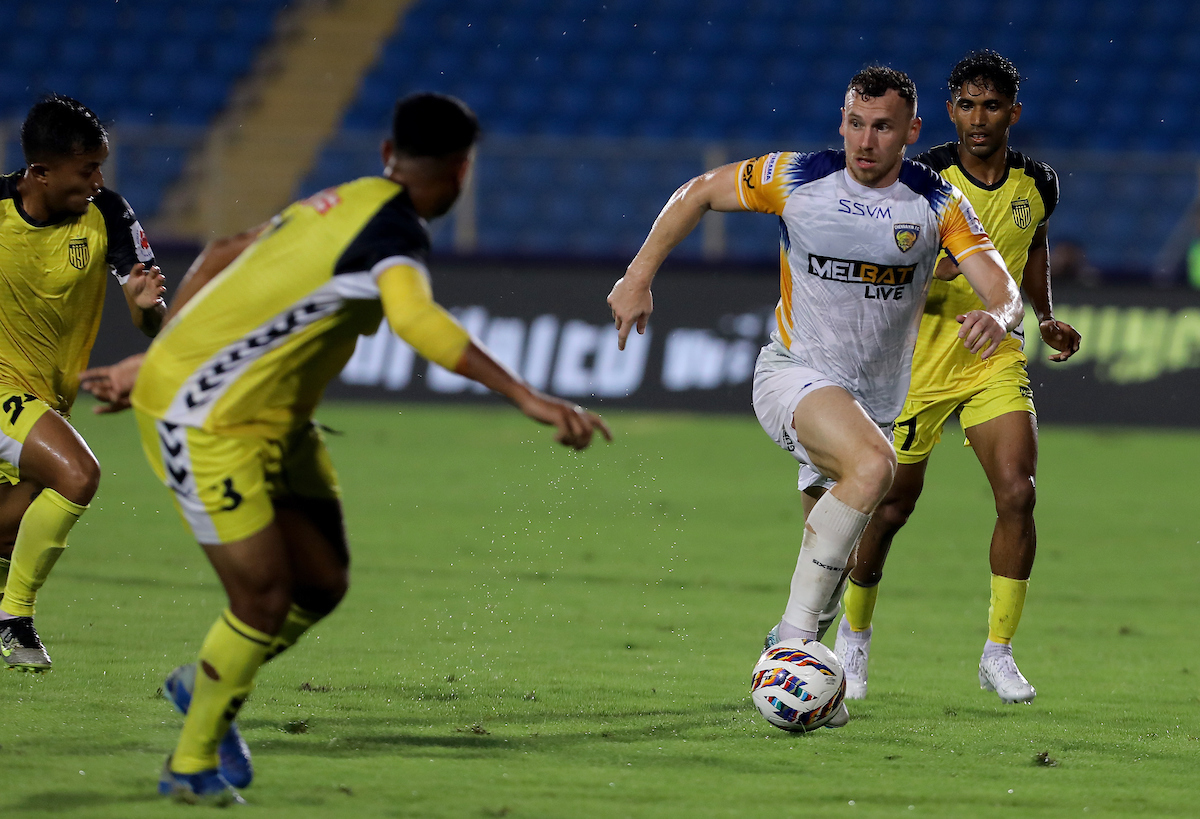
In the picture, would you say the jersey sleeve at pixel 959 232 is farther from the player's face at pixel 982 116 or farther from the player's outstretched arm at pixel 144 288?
the player's outstretched arm at pixel 144 288

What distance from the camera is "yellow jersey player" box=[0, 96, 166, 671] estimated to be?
5.97 m

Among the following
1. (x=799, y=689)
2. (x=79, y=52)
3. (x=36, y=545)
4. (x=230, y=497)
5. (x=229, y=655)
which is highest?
(x=230, y=497)

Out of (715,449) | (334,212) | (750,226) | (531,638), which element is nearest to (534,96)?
(750,226)

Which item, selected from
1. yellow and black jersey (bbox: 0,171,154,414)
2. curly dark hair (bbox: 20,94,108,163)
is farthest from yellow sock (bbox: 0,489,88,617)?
curly dark hair (bbox: 20,94,108,163)

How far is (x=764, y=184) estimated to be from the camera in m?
5.88

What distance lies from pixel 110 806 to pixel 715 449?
11.1 metres

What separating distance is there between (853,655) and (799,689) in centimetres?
128

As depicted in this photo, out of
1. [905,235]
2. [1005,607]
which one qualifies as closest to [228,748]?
[905,235]

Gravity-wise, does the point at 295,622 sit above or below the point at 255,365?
below

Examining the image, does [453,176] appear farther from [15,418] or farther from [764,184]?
[15,418]

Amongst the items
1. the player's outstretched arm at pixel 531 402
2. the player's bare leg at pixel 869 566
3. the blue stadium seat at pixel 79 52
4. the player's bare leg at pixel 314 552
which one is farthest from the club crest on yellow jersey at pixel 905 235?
the blue stadium seat at pixel 79 52

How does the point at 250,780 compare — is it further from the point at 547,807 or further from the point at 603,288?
the point at 603,288

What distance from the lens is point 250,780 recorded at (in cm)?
448

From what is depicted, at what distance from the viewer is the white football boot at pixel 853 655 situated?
629 cm
